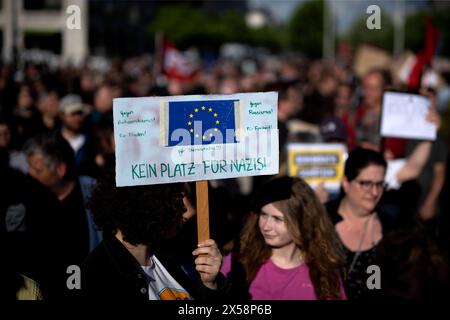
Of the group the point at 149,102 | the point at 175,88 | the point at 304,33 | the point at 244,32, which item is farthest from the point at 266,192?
the point at 304,33

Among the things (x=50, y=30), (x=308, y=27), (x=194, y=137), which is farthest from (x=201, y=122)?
(x=308, y=27)

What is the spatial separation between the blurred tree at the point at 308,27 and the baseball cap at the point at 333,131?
255 feet

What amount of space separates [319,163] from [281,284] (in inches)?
114

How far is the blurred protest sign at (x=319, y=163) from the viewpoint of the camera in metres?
6.30

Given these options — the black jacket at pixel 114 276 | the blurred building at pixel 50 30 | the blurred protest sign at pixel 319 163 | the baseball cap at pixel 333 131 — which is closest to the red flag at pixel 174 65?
the baseball cap at pixel 333 131

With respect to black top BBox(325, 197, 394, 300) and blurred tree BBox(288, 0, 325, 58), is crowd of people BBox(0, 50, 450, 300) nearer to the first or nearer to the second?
black top BBox(325, 197, 394, 300)

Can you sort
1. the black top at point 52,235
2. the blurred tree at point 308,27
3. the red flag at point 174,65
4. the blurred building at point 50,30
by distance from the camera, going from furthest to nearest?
the blurred tree at point 308,27 < the blurred building at point 50,30 < the red flag at point 174,65 < the black top at point 52,235

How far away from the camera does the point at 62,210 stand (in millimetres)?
4223

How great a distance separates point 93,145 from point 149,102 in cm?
324

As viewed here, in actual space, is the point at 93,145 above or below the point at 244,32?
below

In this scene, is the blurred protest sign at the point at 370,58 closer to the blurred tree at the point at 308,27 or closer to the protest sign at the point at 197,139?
the protest sign at the point at 197,139

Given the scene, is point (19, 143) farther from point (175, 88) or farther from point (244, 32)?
point (244, 32)

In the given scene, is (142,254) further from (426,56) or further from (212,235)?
(426,56)

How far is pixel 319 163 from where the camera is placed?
6.30 metres
